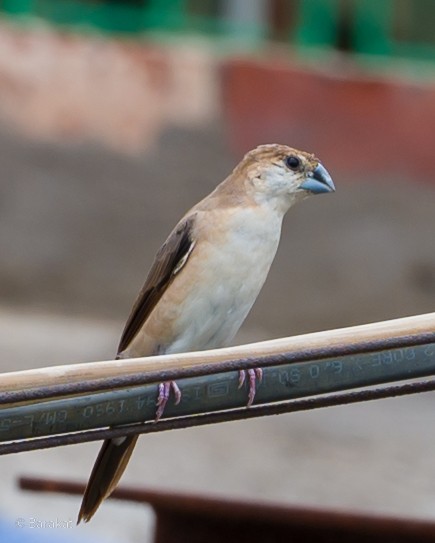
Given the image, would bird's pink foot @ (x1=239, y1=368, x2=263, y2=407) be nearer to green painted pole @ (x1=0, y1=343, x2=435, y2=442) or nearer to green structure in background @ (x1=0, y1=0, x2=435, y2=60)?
green painted pole @ (x1=0, y1=343, x2=435, y2=442)

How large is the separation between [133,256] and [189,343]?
665cm

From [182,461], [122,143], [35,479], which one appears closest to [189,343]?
[35,479]

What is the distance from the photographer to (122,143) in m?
10.7

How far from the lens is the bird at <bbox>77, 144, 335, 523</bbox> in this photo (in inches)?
177

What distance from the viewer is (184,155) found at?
10.8 meters

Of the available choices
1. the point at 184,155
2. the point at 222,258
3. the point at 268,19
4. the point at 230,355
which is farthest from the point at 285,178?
the point at 268,19

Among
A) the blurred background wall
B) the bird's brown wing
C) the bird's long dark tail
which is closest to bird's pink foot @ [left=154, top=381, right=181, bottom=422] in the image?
the bird's long dark tail

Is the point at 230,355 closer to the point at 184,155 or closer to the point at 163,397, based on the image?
the point at 163,397

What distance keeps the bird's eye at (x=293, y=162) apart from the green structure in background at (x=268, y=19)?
22.4 ft

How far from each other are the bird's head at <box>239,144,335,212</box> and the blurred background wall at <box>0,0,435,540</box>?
4.96m

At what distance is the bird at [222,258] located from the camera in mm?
4504

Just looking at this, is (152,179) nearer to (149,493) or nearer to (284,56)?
(284,56)

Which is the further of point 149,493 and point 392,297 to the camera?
point 392,297

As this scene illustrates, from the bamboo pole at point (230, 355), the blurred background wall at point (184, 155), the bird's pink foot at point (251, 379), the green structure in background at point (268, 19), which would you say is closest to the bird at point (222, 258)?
the bird's pink foot at point (251, 379)
